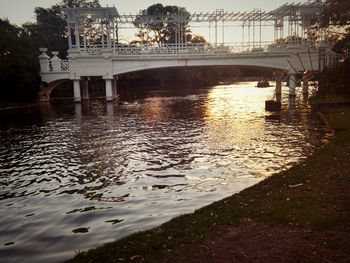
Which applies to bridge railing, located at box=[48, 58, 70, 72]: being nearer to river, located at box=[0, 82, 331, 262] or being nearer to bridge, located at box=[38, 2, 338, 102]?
bridge, located at box=[38, 2, 338, 102]

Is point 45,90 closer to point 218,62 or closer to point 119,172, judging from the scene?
point 218,62

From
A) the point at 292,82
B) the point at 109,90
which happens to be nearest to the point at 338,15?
the point at 292,82

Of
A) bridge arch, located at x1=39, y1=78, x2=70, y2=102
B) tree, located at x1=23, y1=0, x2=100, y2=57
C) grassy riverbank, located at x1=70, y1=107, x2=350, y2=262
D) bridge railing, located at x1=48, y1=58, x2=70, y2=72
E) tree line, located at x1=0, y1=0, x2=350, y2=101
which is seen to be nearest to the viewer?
grassy riverbank, located at x1=70, y1=107, x2=350, y2=262

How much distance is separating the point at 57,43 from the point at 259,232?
230ft

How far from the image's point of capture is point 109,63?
133 ft

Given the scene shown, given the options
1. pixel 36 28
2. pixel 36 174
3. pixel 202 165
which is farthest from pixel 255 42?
pixel 36 28

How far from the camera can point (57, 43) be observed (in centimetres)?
6906

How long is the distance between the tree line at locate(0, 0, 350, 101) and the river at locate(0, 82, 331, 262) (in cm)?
1687

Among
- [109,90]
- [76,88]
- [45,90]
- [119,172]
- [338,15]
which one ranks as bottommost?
[119,172]

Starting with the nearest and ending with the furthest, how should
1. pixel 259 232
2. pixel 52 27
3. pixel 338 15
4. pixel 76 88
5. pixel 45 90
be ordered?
pixel 259 232
pixel 338 15
pixel 76 88
pixel 45 90
pixel 52 27

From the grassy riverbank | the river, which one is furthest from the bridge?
the grassy riverbank

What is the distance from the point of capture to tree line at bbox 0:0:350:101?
38156 millimetres

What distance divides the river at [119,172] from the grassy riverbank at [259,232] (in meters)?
1.16

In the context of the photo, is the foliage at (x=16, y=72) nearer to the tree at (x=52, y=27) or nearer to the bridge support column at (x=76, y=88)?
the bridge support column at (x=76, y=88)
